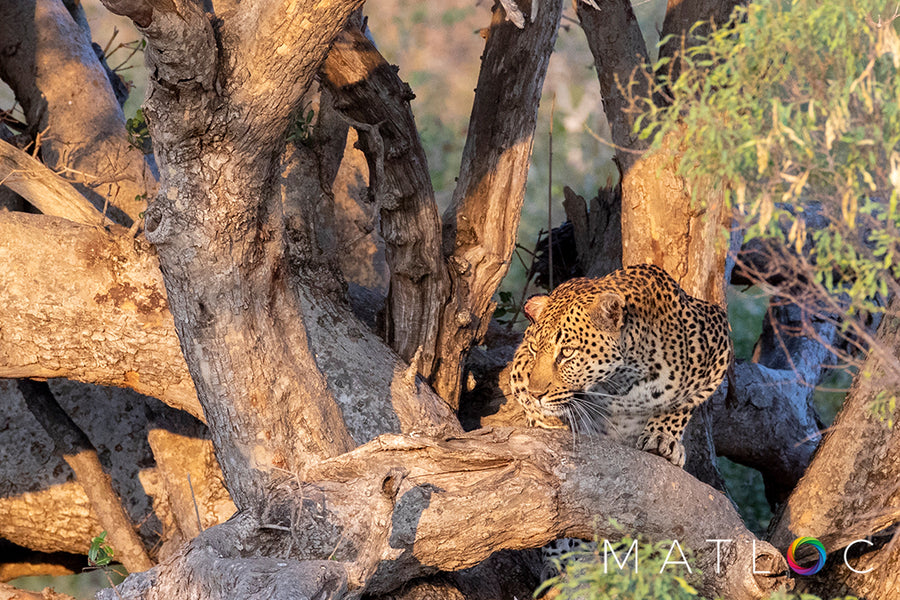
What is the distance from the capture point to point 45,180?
4.56 m

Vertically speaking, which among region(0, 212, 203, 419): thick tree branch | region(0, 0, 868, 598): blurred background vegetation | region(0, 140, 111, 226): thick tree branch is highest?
region(0, 0, 868, 598): blurred background vegetation

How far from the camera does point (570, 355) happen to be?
4.50 metres

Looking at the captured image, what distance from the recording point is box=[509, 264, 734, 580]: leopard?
4.45 meters

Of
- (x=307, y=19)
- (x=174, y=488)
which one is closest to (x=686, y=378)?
(x=307, y=19)

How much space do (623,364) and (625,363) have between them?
0.01m

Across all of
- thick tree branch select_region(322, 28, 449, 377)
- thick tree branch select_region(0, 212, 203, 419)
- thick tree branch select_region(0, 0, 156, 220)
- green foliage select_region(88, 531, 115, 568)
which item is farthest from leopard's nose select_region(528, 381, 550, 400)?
thick tree branch select_region(0, 0, 156, 220)

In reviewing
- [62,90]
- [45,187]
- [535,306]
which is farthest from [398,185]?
[62,90]

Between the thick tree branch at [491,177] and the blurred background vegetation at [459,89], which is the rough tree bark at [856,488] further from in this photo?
the blurred background vegetation at [459,89]

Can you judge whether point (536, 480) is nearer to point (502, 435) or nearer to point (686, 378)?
point (502, 435)

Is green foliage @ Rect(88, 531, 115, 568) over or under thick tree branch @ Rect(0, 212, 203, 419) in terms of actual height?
under

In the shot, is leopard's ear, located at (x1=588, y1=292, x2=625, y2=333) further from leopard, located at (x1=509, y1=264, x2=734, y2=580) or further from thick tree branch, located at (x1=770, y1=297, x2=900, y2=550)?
thick tree branch, located at (x1=770, y1=297, x2=900, y2=550)

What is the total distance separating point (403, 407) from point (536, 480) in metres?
1.10

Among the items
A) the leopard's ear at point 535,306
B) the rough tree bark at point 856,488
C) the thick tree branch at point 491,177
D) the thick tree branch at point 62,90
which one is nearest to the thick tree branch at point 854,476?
the rough tree bark at point 856,488

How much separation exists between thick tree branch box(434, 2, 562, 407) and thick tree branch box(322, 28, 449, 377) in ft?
0.46
